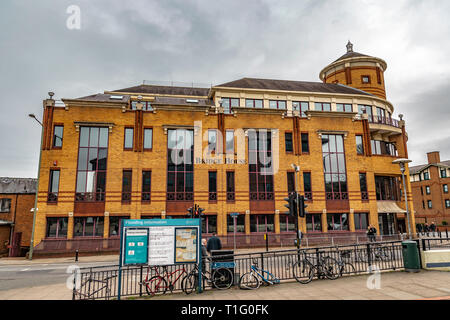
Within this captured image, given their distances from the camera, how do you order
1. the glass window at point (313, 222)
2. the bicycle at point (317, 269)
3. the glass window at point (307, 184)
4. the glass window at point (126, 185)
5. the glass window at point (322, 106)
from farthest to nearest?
the glass window at point (322, 106)
the glass window at point (307, 184)
the glass window at point (313, 222)
the glass window at point (126, 185)
the bicycle at point (317, 269)

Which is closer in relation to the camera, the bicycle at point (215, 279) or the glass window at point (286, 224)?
the bicycle at point (215, 279)

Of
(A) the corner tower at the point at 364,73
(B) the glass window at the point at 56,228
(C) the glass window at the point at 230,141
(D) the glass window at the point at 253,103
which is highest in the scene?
(A) the corner tower at the point at 364,73

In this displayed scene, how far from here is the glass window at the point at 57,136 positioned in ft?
86.2

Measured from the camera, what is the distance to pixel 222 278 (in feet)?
30.6

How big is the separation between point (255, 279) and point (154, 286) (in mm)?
3135

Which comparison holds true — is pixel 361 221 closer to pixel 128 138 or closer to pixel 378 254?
pixel 378 254

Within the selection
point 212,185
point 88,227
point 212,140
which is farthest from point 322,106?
point 88,227

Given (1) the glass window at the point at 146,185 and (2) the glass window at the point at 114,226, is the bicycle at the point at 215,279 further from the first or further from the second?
(2) the glass window at the point at 114,226

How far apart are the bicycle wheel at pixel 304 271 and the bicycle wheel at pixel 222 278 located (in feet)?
7.12

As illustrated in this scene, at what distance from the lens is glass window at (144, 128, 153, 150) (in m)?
27.5

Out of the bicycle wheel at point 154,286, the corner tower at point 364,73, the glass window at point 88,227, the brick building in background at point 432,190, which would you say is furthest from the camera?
the brick building in background at point 432,190

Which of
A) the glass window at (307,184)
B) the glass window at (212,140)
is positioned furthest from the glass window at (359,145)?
the glass window at (212,140)

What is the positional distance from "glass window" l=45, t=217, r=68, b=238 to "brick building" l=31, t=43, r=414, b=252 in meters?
0.08
